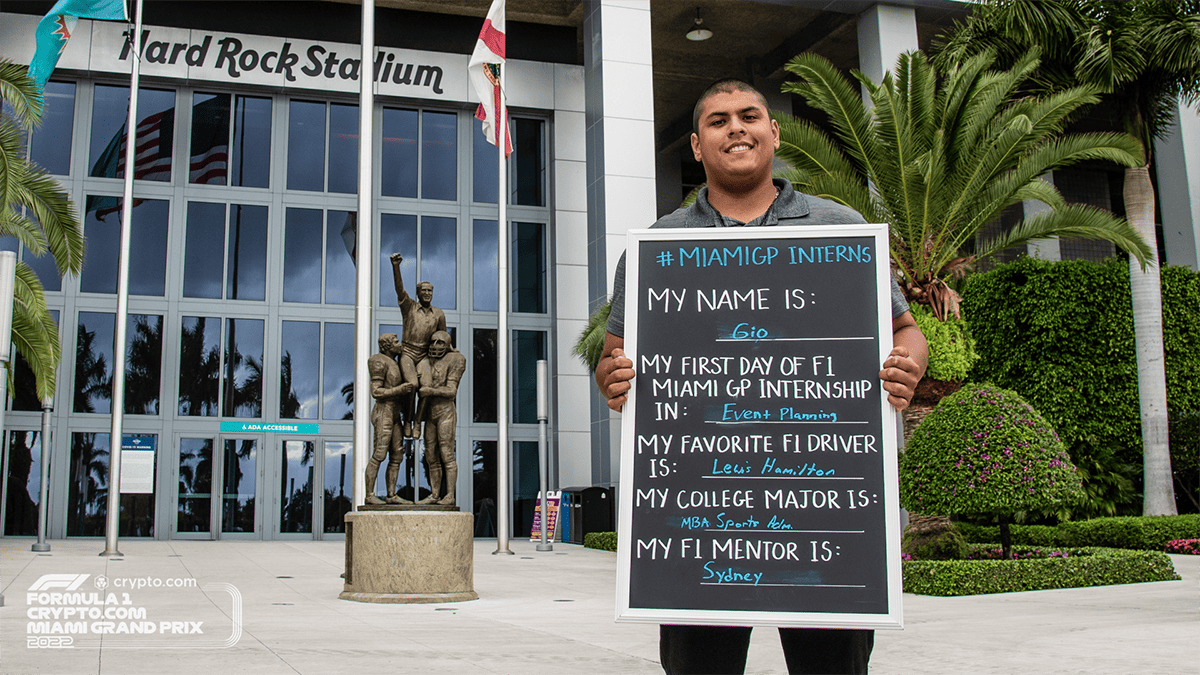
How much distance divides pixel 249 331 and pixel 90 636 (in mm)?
16772

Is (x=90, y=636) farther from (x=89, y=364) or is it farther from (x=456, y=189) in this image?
(x=456, y=189)

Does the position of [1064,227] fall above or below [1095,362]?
above

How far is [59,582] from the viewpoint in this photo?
35.8 ft

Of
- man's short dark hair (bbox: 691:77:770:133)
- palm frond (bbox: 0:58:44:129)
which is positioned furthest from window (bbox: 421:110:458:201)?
man's short dark hair (bbox: 691:77:770:133)

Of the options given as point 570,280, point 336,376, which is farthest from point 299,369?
point 570,280

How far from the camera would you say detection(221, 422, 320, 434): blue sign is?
22.4 m

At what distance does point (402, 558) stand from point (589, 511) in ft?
38.5

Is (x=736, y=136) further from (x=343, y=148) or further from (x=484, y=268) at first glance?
(x=343, y=148)

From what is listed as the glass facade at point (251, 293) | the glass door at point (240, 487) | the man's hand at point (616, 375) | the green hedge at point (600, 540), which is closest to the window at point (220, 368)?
the glass facade at point (251, 293)

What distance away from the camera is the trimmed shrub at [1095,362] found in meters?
18.9

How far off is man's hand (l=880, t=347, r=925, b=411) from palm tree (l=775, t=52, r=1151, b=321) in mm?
11308

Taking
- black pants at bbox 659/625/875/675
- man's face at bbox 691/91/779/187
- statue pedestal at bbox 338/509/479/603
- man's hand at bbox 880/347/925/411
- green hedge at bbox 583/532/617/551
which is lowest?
green hedge at bbox 583/532/617/551

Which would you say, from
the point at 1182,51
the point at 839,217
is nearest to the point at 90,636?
the point at 839,217

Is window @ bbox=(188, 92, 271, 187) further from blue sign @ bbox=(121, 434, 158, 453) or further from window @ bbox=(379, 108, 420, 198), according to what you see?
blue sign @ bbox=(121, 434, 158, 453)
